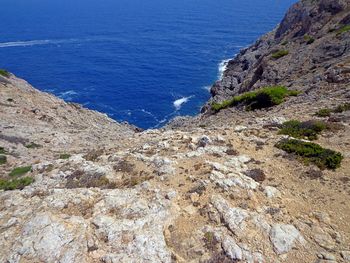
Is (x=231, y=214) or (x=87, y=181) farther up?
(x=231, y=214)

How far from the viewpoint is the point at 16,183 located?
73.9 feet

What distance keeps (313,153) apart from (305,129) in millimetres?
3954

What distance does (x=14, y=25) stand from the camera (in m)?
169

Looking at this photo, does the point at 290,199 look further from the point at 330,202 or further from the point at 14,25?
the point at 14,25

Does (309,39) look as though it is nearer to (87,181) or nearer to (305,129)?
(305,129)

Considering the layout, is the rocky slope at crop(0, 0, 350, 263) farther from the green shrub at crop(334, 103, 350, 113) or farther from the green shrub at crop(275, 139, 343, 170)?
the green shrub at crop(334, 103, 350, 113)

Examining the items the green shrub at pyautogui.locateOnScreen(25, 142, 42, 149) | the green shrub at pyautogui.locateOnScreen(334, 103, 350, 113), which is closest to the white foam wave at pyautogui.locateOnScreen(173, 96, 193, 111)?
the green shrub at pyautogui.locateOnScreen(25, 142, 42, 149)

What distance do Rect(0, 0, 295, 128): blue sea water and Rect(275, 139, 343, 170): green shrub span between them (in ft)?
190

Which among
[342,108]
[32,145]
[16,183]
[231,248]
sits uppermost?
[342,108]

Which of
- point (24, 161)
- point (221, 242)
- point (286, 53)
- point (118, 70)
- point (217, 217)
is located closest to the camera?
point (221, 242)

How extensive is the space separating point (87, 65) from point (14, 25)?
74.3 metres

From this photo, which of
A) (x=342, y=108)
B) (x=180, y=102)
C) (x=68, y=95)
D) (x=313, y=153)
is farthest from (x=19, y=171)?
(x=68, y=95)

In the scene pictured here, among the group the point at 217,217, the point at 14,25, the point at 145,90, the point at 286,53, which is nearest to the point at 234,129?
the point at 217,217

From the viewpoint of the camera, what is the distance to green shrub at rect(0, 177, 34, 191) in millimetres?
21828
